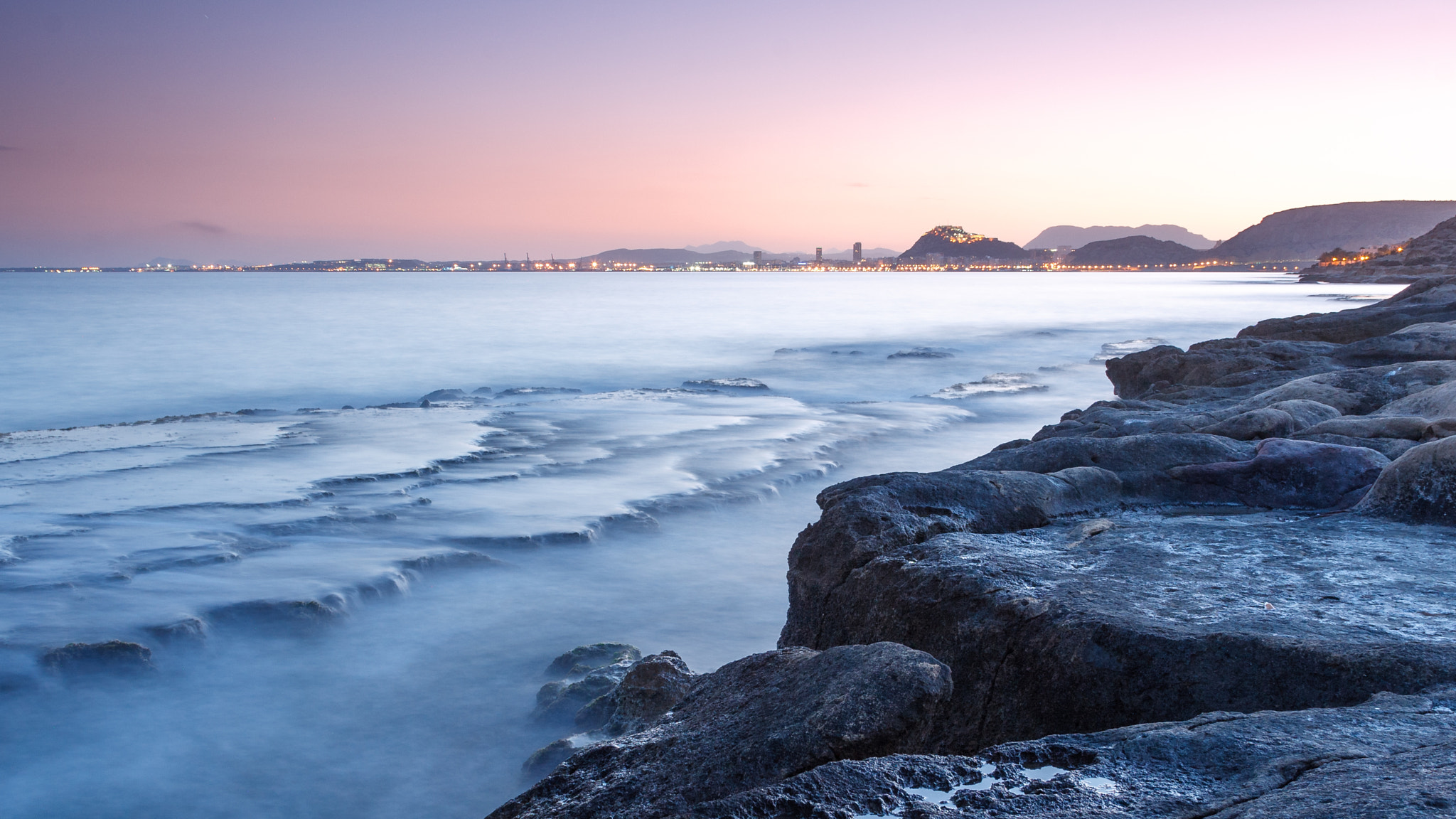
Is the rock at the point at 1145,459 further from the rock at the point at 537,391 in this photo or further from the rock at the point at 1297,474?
the rock at the point at 537,391

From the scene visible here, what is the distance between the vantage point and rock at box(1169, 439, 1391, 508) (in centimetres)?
417

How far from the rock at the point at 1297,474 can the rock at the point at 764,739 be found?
108 inches

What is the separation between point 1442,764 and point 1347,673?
67cm

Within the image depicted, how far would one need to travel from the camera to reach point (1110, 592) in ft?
9.53

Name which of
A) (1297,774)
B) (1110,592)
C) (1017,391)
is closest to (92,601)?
(1110,592)

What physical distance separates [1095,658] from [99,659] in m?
5.57

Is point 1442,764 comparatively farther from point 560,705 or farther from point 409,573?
point 409,573

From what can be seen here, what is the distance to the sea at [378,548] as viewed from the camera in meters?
4.83

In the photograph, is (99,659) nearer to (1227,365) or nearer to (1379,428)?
(1379,428)

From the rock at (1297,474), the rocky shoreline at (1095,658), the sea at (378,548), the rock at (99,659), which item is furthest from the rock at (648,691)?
the rock at (99,659)

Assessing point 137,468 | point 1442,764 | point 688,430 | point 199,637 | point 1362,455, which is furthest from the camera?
point 688,430

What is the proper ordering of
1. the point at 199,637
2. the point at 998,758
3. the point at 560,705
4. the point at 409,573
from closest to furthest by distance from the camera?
the point at 998,758 → the point at 560,705 → the point at 199,637 → the point at 409,573

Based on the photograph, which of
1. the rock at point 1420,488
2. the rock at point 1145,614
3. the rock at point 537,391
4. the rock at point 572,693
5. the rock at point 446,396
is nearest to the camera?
→ the rock at point 1145,614

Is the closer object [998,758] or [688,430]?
[998,758]
